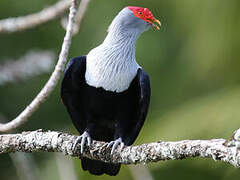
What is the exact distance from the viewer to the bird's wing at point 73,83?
16.8 feet

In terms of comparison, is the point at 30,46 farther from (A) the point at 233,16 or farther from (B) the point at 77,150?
(B) the point at 77,150

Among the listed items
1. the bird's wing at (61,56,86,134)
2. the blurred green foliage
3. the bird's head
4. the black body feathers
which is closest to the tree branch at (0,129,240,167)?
the black body feathers

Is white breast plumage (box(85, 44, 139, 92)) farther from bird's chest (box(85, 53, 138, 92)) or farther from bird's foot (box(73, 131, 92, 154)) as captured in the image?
bird's foot (box(73, 131, 92, 154))

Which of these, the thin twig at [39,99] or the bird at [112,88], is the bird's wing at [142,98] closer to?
the bird at [112,88]

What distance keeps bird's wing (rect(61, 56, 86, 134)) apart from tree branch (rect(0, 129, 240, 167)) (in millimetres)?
801

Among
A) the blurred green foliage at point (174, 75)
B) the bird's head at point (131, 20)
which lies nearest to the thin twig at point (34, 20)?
the bird's head at point (131, 20)

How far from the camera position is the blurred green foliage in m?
7.71

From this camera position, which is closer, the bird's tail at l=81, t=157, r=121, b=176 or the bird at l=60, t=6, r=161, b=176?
the bird at l=60, t=6, r=161, b=176

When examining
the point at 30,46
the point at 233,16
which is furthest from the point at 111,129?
the point at 30,46

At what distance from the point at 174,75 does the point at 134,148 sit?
6473 millimetres

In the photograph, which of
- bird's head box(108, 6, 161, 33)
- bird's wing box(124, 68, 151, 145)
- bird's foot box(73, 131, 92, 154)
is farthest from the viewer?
bird's head box(108, 6, 161, 33)

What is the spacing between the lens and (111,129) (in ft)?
17.3

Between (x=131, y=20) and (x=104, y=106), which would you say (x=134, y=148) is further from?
(x=131, y=20)

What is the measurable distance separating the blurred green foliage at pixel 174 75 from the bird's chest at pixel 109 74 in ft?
8.18
